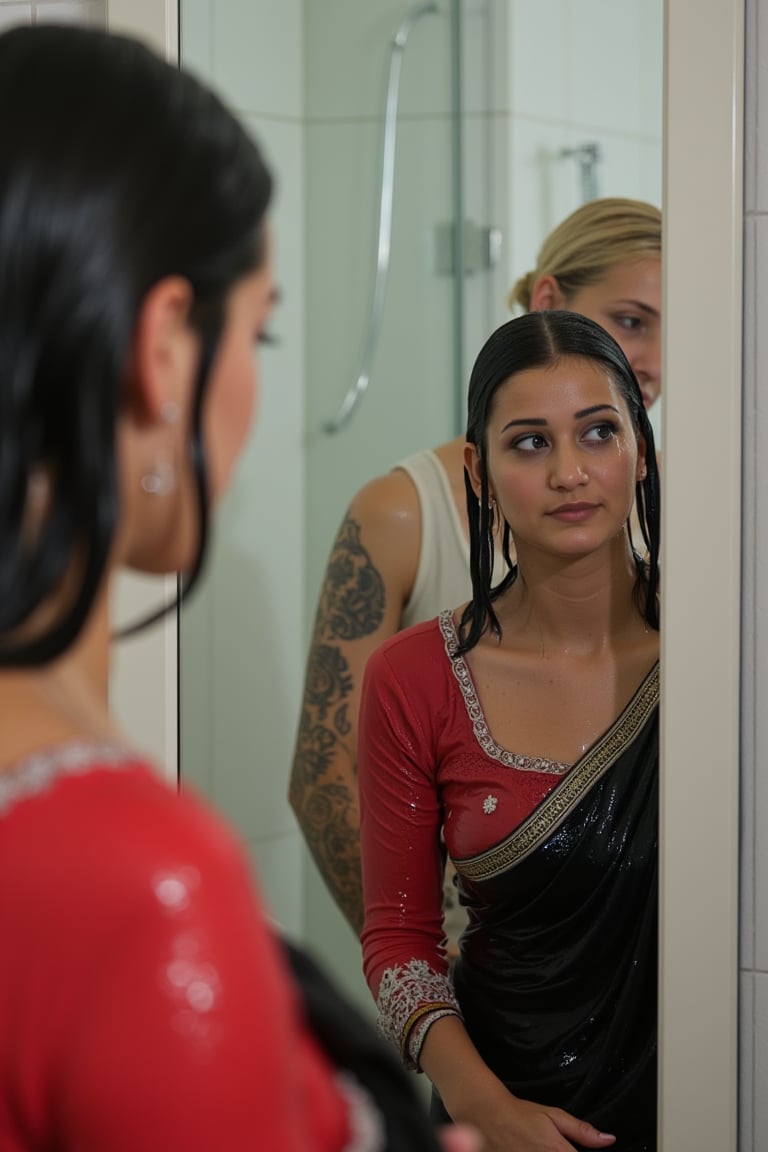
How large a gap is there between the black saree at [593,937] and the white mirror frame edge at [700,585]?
24 mm

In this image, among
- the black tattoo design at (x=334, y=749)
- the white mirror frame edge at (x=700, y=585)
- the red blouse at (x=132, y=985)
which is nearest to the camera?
the red blouse at (x=132, y=985)

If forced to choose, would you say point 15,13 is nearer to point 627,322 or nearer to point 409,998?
point 627,322

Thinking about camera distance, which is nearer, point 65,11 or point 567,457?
point 567,457

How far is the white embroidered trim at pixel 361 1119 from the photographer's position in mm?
422

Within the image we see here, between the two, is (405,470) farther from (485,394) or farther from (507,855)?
(507,855)

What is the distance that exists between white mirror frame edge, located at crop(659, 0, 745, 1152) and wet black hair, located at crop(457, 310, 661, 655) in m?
0.05

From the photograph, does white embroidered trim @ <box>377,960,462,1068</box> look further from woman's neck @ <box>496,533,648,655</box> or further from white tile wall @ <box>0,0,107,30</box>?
white tile wall @ <box>0,0,107,30</box>

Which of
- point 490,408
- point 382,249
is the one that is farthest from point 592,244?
point 382,249

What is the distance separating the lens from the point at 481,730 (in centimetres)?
93

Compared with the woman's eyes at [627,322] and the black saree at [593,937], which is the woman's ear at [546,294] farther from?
the black saree at [593,937]

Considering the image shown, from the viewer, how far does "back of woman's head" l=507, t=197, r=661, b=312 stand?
92 cm

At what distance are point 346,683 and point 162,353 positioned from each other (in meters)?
0.68

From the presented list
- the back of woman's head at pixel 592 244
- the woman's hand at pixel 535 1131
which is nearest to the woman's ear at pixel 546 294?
the back of woman's head at pixel 592 244

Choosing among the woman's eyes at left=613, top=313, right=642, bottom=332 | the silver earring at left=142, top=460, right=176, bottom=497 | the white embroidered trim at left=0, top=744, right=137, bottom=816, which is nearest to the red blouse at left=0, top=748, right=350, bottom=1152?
the white embroidered trim at left=0, top=744, right=137, bottom=816
